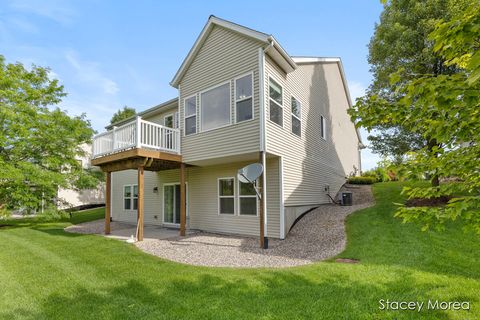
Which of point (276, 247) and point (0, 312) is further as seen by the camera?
point (276, 247)

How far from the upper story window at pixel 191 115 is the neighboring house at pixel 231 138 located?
0.13 ft

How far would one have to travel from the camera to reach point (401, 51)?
10945 mm

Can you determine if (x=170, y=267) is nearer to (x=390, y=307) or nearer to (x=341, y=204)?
(x=390, y=307)

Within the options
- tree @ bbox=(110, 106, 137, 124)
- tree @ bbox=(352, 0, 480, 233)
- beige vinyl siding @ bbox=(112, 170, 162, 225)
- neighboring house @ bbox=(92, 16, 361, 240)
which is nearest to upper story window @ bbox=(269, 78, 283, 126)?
neighboring house @ bbox=(92, 16, 361, 240)

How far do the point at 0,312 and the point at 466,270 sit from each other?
8.20 meters

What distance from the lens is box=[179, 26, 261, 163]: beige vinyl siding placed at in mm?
8664

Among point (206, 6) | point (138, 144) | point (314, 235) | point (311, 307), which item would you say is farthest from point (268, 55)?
point (311, 307)

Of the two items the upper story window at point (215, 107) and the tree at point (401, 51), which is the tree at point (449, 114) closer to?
the upper story window at point (215, 107)

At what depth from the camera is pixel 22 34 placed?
10.1 m

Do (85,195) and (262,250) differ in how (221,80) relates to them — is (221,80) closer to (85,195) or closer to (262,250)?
(262,250)

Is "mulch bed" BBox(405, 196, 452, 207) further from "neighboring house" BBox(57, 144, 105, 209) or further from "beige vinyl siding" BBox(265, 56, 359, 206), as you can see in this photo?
"neighboring house" BBox(57, 144, 105, 209)

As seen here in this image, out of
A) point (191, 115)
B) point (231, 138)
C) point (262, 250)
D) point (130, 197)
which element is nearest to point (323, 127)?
point (231, 138)

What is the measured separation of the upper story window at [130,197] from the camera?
15.5 metres

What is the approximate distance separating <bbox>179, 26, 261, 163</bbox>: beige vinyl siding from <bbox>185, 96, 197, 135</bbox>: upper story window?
0.22 m
